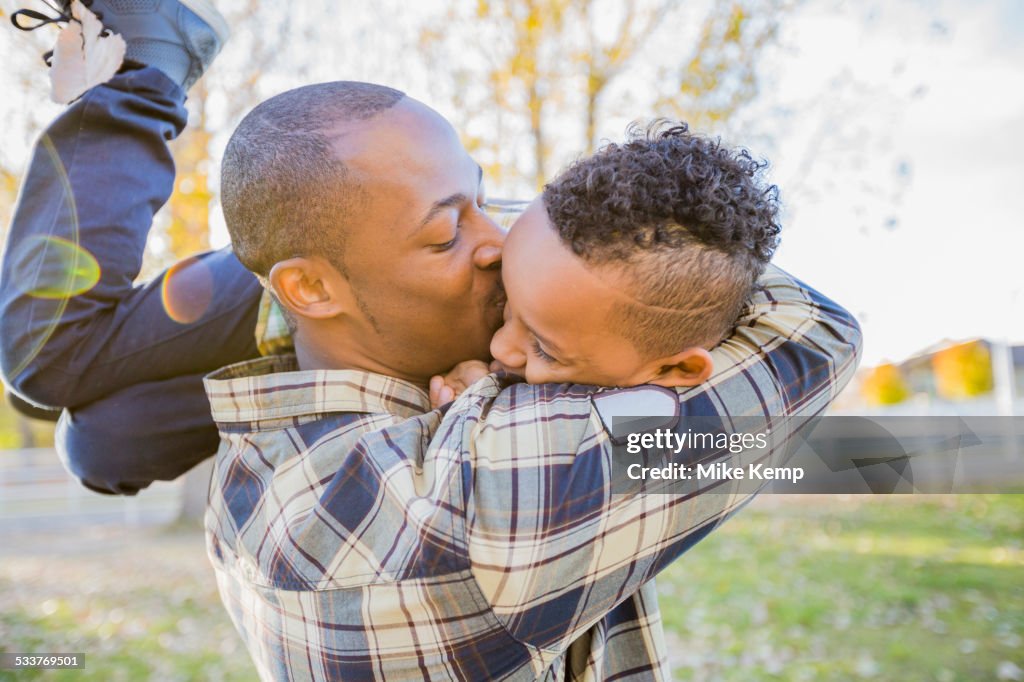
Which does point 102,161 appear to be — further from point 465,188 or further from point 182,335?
point 465,188

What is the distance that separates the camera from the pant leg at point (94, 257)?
1638mm

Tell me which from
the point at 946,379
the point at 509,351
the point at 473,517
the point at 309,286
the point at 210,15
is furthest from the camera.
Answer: the point at 946,379

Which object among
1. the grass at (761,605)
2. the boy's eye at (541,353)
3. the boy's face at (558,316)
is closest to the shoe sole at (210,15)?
the boy's face at (558,316)

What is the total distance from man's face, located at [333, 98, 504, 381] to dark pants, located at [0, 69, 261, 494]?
15.2 inches

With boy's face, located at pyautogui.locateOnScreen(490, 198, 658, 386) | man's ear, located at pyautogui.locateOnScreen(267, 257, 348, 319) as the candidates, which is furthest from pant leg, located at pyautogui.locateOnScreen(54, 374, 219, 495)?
boy's face, located at pyautogui.locateOnScreen(490, 198, 658, 386)

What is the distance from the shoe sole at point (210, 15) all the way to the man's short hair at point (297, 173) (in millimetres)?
271

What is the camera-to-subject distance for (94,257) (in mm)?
1646

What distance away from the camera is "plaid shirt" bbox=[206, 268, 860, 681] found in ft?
4.31

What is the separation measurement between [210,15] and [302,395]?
2.87 feet

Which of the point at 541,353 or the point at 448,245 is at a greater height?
the point at 448,245

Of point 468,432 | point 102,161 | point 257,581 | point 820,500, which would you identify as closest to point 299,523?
point 257,581

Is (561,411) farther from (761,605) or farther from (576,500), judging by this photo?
(761,605)

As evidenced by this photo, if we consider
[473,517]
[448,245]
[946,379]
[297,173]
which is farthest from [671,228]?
[946,379]

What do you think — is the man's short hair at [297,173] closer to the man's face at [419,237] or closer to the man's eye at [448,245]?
the man's face at [419,237]
